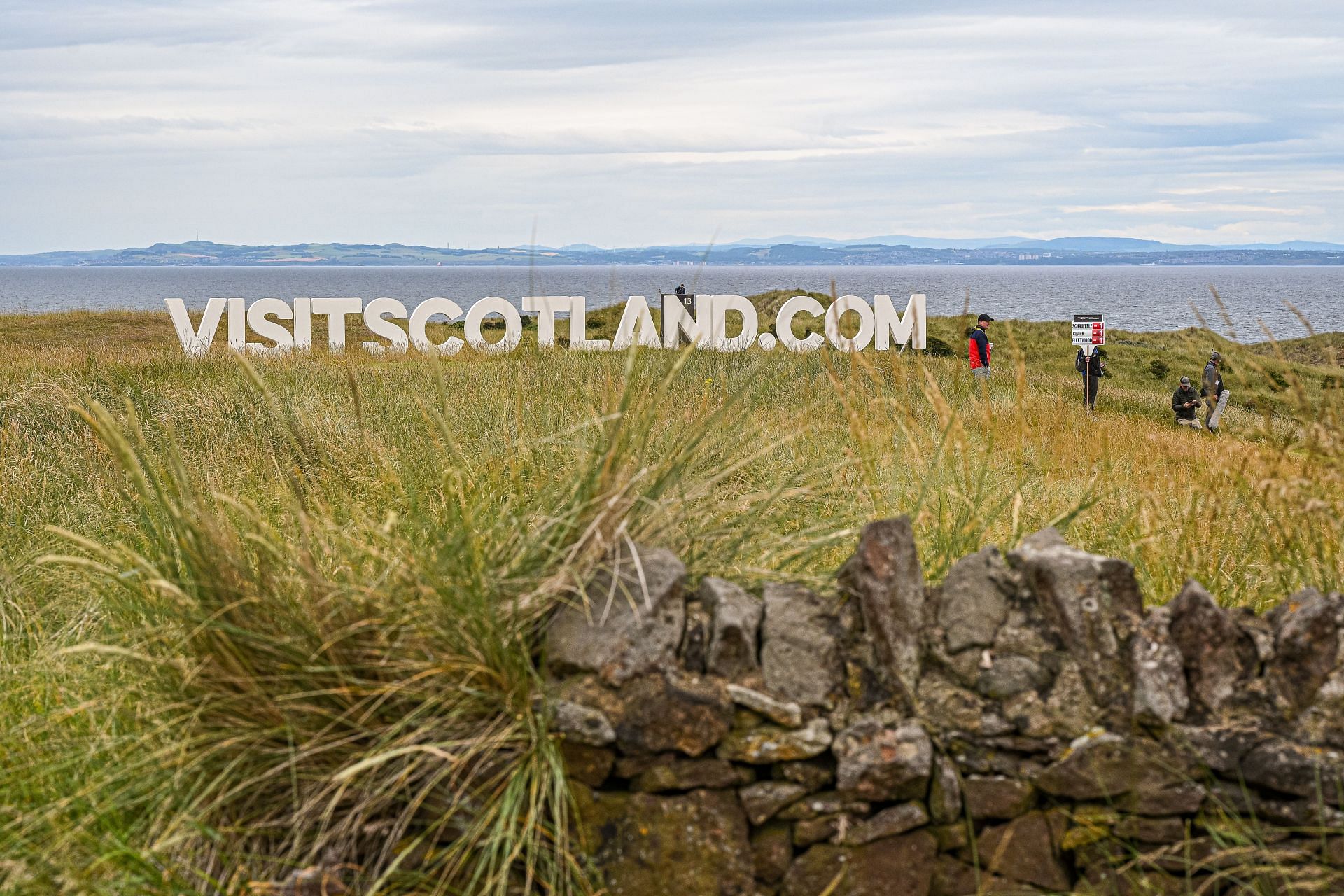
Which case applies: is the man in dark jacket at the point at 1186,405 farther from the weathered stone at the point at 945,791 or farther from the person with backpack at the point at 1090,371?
the weathered stone at the point at 945,791

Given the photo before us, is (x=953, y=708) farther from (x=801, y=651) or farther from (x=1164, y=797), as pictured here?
(x=1164, y=797)

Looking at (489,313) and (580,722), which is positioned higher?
(489,313)

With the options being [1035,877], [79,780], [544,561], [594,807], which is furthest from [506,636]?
[1035,877]

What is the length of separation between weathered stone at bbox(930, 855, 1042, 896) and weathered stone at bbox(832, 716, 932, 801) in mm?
255

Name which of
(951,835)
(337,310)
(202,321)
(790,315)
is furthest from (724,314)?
(951,835)

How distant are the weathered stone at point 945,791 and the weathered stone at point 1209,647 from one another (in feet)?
2.08

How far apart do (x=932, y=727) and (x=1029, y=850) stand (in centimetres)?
41

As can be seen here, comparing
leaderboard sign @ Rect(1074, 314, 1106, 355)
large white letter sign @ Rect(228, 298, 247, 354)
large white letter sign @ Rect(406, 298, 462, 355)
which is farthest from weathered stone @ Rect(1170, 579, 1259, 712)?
large white letter sign @ Rect(228, 298, 247, 354)

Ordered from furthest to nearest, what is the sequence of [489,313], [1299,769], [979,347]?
[489,313] → [979,347] → [1299,769]

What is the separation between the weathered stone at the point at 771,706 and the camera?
109 inches

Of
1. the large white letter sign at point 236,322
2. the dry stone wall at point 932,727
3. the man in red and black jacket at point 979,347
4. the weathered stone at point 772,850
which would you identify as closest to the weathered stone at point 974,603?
the dry stone wall at point 932,727

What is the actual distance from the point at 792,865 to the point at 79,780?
6.23 ft

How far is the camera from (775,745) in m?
2.75

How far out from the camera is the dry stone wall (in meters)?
2.71
